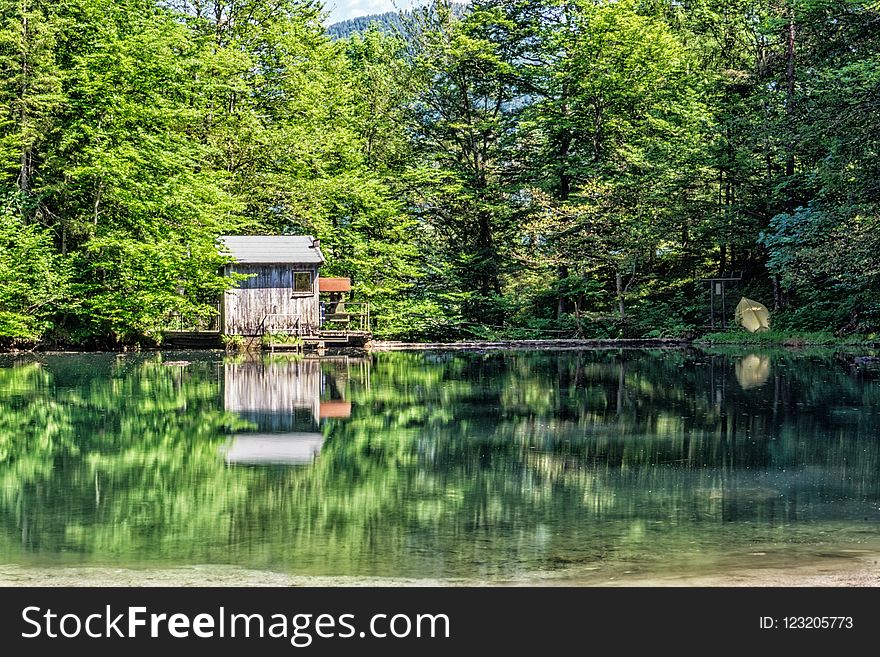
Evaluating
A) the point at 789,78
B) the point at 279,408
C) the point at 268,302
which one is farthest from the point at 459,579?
the point at 789,78

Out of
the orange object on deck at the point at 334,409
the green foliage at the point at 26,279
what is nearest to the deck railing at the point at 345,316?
the green foliage at the point at 26,279

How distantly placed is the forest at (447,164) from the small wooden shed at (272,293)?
1320mm

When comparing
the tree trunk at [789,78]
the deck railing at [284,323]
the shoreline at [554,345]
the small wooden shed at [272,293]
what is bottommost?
the shoreline at [554,345]

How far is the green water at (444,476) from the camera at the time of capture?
8.45 metres

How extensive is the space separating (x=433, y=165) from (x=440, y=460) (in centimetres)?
3422

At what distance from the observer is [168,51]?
3762 centimetres

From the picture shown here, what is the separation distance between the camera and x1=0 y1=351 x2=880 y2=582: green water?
8445mm

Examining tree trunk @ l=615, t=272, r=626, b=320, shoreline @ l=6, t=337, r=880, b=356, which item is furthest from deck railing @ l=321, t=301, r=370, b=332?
tree trunk @ l=615, t=272, r=626, b=320

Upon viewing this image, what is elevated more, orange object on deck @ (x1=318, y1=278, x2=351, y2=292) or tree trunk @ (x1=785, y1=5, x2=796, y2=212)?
tree trunk @ (x1=785, y1=5, x2=796, y2=212)

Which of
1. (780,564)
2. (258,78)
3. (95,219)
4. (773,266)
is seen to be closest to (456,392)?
(780,564)

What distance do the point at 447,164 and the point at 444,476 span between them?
36.1 m

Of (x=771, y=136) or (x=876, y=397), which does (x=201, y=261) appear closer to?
(x=771, y=136)

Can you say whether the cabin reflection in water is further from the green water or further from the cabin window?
the cabin window

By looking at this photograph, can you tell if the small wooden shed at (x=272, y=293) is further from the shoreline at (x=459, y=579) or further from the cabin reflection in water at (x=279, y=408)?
the shoreline at (x=459, y=579)
